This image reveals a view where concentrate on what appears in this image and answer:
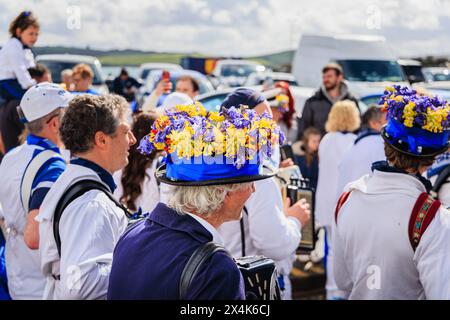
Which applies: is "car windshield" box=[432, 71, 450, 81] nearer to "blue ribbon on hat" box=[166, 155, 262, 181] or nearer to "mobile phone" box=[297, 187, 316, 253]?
"mobile phone" box=[297, 187, 316, 253]

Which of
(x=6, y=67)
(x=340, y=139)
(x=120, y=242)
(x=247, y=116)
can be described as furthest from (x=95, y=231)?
(x=6, y=67)

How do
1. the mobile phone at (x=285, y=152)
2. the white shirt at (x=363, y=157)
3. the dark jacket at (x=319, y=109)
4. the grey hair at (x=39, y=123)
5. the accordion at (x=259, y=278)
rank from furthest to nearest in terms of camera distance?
the dark jacket at (x=319, y=109)
the white shirt at (x=363, y=157)
the mobile phone at (x=285, y=152)
the grey hair at (x=39, y=123)
the accordion at (x=259, y=278)

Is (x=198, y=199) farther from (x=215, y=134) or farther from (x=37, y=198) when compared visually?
(x=37, y=198)

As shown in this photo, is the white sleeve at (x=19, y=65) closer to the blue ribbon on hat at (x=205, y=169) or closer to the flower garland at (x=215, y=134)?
the flower garland at (x=215, y=134)

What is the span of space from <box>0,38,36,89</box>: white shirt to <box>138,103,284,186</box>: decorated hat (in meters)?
4.99

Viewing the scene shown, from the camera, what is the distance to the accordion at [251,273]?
2059mm

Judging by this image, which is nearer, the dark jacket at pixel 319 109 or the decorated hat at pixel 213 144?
the decorated hat at pixel 213 144

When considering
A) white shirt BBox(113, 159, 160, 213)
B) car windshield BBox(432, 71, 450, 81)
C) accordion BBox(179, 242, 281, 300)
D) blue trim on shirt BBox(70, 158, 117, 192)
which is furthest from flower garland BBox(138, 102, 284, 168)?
car windshield BBox(432, 71, 450, 81)

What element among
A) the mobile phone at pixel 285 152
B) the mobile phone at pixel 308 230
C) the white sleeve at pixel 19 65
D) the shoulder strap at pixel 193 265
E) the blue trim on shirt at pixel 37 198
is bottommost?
the mobile phone at pixel 308 230

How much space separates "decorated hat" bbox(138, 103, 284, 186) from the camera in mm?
2285

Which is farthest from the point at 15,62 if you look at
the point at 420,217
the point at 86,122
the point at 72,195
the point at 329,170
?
the point at 420,217

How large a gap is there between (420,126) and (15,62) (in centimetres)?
498

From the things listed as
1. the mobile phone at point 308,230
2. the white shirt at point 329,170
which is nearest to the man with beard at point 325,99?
the white shirt at point 329,170

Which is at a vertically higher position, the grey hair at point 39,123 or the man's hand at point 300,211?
the grey hair at point 39,123
